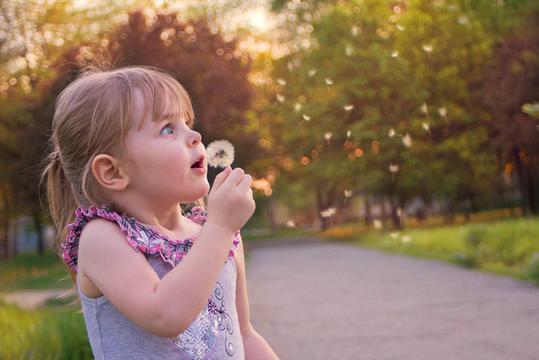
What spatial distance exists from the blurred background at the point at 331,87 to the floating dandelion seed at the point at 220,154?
13.5m

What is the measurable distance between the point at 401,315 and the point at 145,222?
203 inches

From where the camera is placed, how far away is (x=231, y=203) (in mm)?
1553

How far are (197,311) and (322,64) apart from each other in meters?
27.2

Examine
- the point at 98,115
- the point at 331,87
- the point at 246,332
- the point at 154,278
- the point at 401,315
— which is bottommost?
the point at 401,315

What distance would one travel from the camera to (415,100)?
86.7 feet

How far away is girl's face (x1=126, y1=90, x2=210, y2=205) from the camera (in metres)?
1.63

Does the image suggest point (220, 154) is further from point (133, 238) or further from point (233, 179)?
point (133, 238)

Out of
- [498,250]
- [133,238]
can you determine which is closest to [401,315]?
[133,238]

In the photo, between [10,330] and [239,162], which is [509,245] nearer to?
[10,330]

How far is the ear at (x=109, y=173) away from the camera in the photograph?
5.44 ft

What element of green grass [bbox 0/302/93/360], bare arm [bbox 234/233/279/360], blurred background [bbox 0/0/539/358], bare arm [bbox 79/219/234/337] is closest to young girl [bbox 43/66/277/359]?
bare arm [bbox 79/219/234/337]

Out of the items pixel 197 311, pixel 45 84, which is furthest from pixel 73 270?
pixel 45 84

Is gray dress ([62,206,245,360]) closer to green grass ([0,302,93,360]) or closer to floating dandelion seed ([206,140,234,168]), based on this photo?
floating dandelion seed ([206,140,234,168])

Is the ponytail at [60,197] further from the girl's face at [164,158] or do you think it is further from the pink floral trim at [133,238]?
the girl's face at [164,158]
